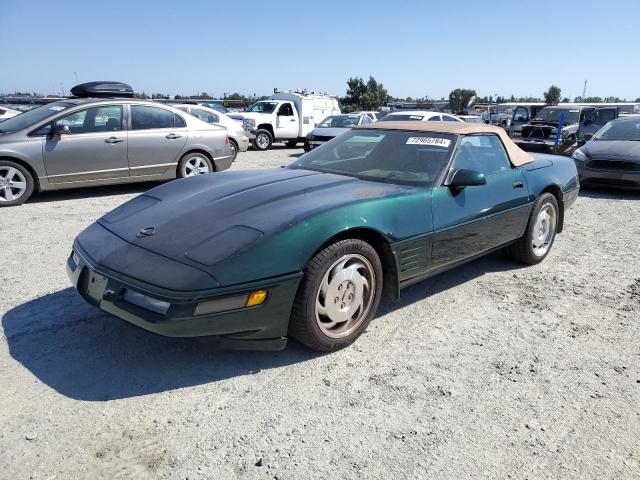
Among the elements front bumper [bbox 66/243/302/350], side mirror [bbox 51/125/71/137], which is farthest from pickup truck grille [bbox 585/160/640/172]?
side mirror [bbox 51/125/71/137]

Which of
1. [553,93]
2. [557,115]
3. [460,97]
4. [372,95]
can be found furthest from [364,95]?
[557,115]

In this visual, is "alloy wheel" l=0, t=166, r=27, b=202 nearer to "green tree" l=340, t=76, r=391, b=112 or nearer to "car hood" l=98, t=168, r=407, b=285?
"car hood" l=98, t=168, r=407, b=285

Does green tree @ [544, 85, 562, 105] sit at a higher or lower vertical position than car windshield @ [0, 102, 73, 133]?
higher

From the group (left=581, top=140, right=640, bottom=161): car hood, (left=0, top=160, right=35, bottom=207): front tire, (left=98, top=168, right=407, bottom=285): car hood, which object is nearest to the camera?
(left=98, top=168, right=407, bottom=285): car hood

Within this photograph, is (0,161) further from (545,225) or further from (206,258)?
(545,225)

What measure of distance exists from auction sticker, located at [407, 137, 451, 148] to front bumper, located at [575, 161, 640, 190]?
6.18 meters

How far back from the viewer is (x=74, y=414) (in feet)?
7.73

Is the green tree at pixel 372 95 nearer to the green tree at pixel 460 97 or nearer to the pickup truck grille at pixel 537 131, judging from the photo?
the green tree at pixel 460 97

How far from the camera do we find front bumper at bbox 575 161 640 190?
27.5 ft

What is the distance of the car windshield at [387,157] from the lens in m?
3.70

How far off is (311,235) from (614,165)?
7.92 metres

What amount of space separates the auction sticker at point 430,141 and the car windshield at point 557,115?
14.7 metres

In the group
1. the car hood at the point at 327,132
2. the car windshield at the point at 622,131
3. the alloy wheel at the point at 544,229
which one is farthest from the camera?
the car hood at the point at 327,132

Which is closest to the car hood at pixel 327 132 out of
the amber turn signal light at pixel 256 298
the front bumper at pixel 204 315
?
the front bumper at pixel 204 315
